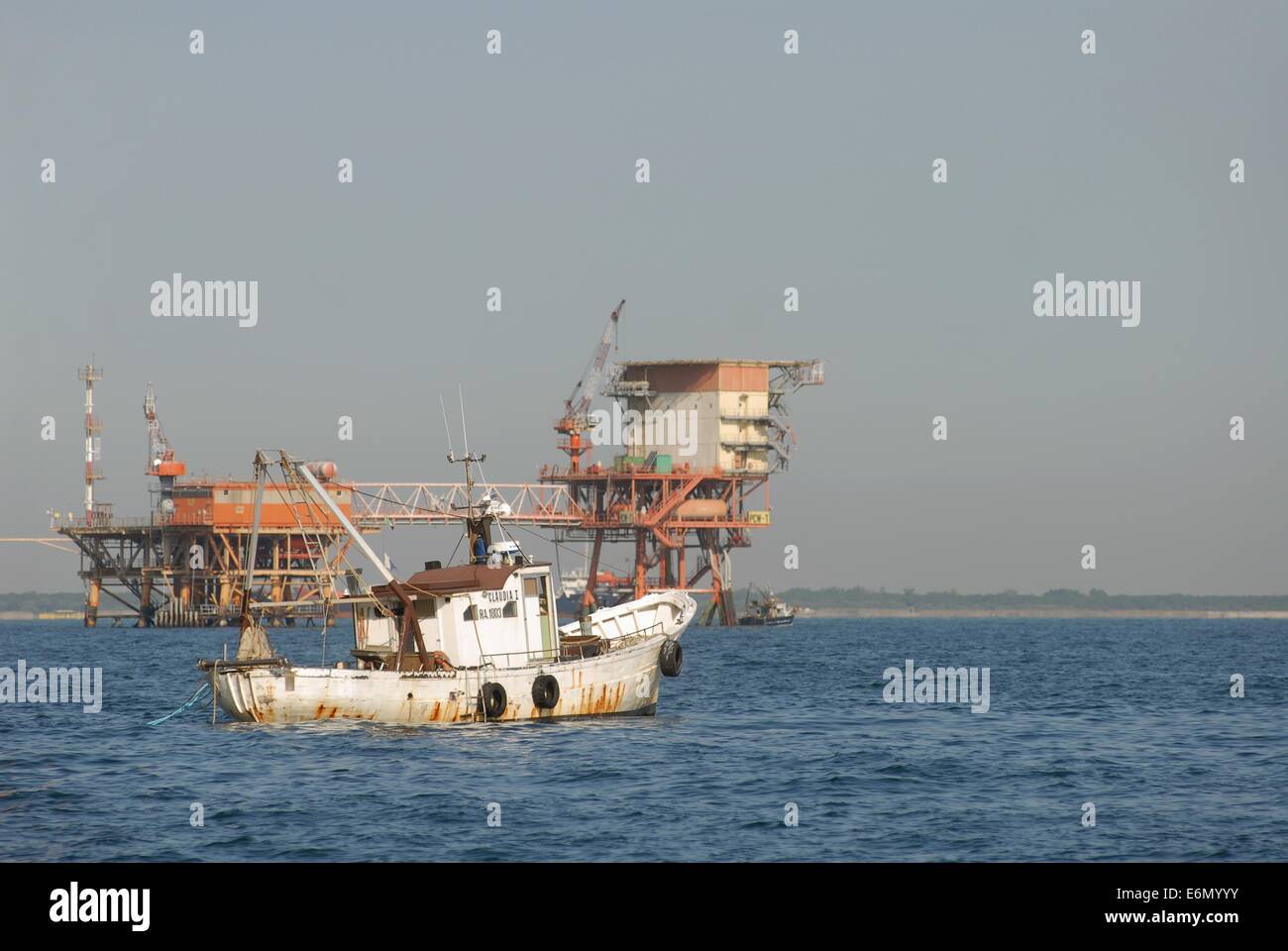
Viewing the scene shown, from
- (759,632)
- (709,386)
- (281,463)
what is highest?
(709,386)

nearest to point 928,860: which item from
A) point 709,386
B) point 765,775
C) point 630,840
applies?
point 630,840

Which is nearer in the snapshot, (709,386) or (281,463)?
(281,463)

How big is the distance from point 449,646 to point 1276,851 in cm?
2268

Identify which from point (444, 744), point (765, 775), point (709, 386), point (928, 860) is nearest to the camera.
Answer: point (928, 860)

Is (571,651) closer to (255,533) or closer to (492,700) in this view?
(492,700)

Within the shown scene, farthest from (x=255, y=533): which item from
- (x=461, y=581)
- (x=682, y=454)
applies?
(x=682, y=454)

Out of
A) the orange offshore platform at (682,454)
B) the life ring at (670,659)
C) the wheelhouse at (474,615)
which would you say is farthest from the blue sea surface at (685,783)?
the orange offshore platform at (682,454)

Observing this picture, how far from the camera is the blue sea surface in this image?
2600 centimetres

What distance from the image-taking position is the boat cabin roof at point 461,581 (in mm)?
41281

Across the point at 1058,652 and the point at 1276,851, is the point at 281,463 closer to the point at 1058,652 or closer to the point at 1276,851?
the point at 1276,851

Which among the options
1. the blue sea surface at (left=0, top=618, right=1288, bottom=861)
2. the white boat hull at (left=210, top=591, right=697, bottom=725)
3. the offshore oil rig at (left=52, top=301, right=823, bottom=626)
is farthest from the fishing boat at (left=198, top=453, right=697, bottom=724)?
the offshore oil rig at (left=52, top=301, right=823, bottom=626)

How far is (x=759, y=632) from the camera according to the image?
148 metres
